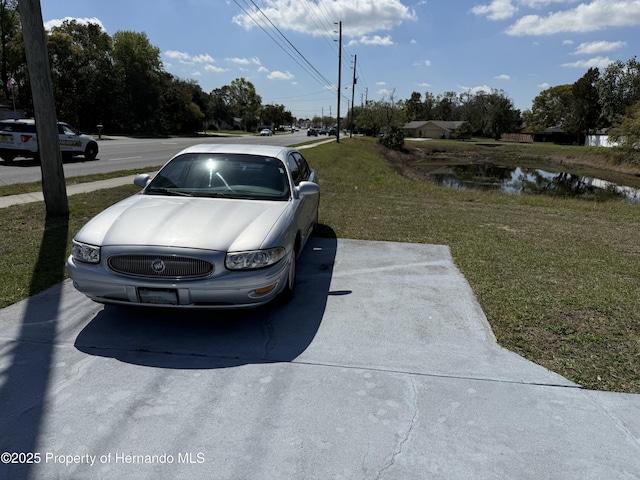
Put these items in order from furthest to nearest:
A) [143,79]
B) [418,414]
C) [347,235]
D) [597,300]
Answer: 1. [143,79]
2. [347,235]
3. [597,300]
4. [418,414]

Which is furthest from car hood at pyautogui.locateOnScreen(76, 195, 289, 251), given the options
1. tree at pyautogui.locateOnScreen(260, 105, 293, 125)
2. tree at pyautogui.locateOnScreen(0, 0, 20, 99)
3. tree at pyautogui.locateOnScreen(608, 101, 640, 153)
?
tree at pyautogui.locateOnScreen(260, 105, 293, 125)

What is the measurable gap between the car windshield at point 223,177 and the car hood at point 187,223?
0.27m

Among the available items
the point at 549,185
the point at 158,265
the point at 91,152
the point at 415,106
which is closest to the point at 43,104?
the point at 158,265

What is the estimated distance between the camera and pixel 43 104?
7457 mm

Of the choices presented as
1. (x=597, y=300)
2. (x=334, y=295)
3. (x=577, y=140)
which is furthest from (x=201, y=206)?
(x=577, y=140)

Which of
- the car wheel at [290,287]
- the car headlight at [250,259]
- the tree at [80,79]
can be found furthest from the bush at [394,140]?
the car headlight at [250,259]

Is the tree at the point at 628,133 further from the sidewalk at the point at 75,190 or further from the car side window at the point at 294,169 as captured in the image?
the car side window at the point at 294,169

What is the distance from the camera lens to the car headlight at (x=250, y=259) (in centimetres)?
376

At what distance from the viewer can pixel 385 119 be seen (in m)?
85.9

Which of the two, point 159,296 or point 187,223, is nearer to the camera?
point 159,296

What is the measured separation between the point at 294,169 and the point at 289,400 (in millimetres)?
3754

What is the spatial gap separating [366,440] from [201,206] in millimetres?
2870

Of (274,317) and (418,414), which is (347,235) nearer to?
(274,317)

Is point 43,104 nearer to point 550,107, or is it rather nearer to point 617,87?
point 617,87
